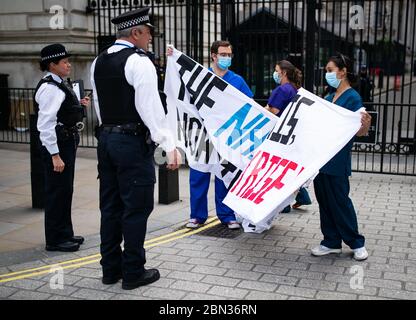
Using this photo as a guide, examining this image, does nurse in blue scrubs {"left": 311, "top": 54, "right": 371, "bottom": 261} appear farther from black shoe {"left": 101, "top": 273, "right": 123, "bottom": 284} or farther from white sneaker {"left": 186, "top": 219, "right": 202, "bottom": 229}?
black shoe {"left": 101, "top": 273, "right": 123, "bottom": 284}

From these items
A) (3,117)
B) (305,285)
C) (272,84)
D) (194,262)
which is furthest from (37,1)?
(305,285)

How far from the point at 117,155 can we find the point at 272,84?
26.5ft

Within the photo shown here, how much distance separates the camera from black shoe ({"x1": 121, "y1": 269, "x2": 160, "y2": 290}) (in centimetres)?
433

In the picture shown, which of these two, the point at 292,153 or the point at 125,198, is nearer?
the point at 125,198

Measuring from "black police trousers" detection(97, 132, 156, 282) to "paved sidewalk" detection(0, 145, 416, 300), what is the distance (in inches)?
9.1

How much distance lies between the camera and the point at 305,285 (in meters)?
4.45

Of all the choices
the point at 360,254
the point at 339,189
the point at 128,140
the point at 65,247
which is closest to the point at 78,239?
the point at 65,247

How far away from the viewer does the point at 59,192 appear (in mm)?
5305

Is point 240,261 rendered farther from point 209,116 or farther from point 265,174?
point 209,116

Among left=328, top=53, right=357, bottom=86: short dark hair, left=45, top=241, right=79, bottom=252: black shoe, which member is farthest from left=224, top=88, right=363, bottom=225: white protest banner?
left=45, top=241, right=79, bottom=252: black shoe

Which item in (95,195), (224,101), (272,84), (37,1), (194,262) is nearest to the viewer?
(194,262)

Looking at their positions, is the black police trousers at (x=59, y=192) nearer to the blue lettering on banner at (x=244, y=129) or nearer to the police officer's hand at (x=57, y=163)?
the police officer's hand at (x=57, y=163)

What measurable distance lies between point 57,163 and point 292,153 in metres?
2.26

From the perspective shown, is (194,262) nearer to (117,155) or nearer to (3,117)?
(117,155)
